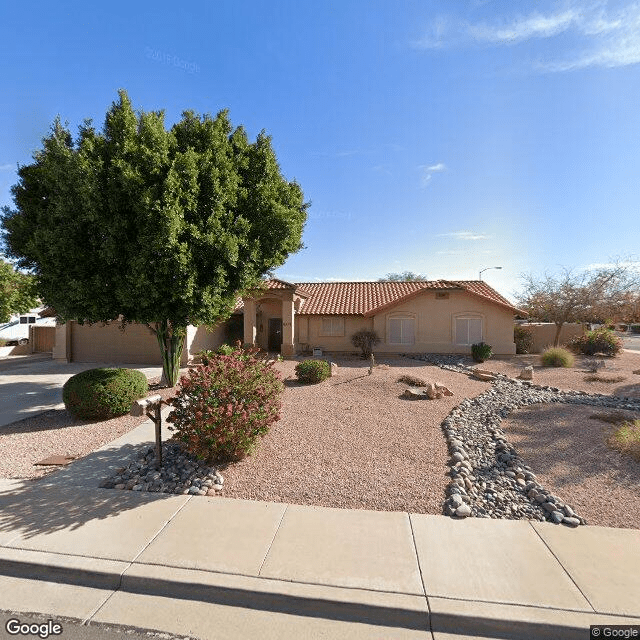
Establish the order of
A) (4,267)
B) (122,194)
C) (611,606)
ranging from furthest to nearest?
(4,267)
(122,194)
(611,606)

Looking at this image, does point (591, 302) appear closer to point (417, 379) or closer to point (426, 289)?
point (426, 289)

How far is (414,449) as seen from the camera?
6.65m

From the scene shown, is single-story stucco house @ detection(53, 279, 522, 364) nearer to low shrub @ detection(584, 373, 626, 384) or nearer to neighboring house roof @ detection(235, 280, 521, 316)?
neighboring house roof @ detection(235, 280, 521, 316)

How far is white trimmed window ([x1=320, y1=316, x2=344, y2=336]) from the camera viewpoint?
858 inches

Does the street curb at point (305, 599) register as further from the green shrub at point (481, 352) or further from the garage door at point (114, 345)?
the green shrub at point (481, 352)

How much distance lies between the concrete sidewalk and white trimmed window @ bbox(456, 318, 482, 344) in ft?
56.8

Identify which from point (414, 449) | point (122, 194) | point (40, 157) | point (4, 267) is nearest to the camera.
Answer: point (414, 449)

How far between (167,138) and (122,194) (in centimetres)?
186

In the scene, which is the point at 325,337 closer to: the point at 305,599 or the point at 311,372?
the point at 311,372

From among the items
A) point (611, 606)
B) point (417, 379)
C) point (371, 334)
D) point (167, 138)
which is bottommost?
point (611, 606)

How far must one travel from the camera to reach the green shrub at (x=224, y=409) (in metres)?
5.42

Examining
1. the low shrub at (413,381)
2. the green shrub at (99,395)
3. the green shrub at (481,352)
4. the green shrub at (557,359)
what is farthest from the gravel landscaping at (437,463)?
the green shrub at (481,352)

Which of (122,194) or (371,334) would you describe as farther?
(371,334)

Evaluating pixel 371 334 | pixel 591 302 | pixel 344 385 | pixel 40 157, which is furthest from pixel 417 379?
pixel 591 302
